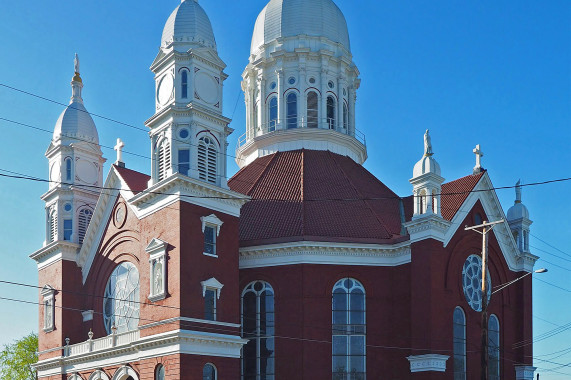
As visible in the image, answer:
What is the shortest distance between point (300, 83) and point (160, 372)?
2221cm

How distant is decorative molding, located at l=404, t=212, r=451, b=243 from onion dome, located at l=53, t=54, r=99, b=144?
19763mm

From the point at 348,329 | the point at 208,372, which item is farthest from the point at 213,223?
the point at 348,329

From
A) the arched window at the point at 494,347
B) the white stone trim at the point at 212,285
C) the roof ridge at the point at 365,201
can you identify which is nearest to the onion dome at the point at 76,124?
the roof ridge at the point at 365,201

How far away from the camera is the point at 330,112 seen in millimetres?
50375

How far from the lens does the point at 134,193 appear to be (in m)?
39.7

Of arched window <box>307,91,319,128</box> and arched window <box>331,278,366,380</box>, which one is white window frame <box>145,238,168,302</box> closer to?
arched window <box>331,278,366,380</box>

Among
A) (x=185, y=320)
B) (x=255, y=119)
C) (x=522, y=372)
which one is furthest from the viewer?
(x=255, y=119)

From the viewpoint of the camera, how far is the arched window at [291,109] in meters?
49.3

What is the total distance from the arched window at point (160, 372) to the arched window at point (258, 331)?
5447 millimetres

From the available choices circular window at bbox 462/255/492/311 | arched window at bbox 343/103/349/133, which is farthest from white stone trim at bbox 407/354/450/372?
arched window at bbox 343/103/349/133

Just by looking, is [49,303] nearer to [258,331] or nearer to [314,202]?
[258,331]

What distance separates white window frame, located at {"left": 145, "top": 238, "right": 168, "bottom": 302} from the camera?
116ft

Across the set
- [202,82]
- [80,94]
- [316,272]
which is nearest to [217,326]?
[316,272]

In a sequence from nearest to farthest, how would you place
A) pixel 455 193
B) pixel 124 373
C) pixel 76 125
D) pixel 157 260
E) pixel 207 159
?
pixel 157 260
pixel 124 373
pixel 207 159
pixel 455 193
pixel 76 125
